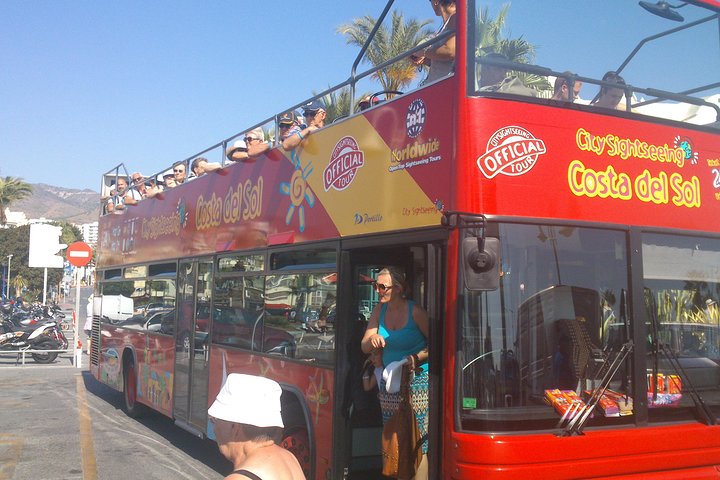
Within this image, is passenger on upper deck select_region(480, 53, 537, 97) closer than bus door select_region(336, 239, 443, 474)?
Yes

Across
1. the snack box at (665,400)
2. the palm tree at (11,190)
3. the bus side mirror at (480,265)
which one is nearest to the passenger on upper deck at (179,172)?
the bus side mirror at (480,265)

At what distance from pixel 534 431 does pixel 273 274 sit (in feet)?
11.5

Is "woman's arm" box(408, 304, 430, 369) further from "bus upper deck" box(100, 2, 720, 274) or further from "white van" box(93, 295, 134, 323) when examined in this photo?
"white van" box(93, 295, 134, 323)

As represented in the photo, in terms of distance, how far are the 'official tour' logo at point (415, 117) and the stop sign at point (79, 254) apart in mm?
16196

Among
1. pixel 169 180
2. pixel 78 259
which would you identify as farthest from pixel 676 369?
pixel 78 259

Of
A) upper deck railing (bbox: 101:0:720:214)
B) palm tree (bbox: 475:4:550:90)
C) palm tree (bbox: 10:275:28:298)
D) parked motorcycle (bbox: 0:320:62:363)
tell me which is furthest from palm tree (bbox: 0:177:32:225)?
palm tree (bbox: 475:4:550:90)

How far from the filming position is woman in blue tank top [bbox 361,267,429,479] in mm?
4941

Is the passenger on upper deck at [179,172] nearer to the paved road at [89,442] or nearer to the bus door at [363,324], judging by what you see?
the paved road at [89,442]

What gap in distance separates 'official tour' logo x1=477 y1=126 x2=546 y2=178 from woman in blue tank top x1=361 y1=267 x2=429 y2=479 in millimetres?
1233

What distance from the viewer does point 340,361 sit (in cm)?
568

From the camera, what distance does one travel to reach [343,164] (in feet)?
19.2

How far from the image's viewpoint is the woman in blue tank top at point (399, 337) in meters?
4.94

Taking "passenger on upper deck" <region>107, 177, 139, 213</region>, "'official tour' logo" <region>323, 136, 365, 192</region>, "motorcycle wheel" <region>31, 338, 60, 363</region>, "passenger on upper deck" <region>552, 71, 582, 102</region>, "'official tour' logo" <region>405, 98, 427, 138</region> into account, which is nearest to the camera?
"passenger on upper deck" <region>552, 71, 582, 102</region>

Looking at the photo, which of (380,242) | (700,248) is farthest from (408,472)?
(700,248)
